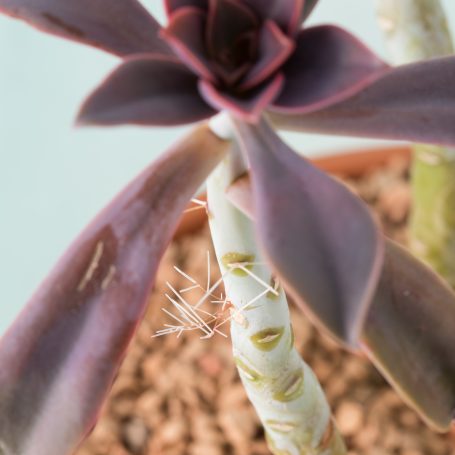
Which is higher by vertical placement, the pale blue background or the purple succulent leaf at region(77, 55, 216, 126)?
the purple succulent leaf at region(77, 55, 216, 126)

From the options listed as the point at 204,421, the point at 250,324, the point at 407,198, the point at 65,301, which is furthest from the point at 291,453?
the point at 407,198

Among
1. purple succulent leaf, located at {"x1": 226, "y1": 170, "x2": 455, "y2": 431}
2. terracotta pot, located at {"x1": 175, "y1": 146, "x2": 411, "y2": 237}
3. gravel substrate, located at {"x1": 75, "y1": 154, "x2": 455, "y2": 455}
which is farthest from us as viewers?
terracotta pot, located at {"x1": 175, "y1": 146, "x2": 411, "y2": 237}

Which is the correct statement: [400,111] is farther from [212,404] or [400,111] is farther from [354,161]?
[354,161]

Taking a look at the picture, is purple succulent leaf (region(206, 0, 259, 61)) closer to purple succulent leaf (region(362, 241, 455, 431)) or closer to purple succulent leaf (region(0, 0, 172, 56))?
purple succulent leaf (region(0, 0, 172, 56))

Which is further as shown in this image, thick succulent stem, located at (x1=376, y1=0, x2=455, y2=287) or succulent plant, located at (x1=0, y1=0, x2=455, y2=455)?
thick succulent stem, located at (x1=376, y1=0, x2=455, y2=287)

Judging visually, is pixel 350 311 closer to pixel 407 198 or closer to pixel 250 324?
pixel 250 324

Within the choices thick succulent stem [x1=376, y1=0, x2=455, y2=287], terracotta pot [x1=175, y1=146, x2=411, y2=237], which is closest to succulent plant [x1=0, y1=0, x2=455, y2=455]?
thick succulent stem [x1=376, y1=0, x2=455, y2=287]

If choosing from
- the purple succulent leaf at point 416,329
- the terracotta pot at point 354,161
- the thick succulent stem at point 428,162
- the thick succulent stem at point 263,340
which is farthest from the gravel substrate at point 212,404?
the purple succulent leaf at point 416,329
